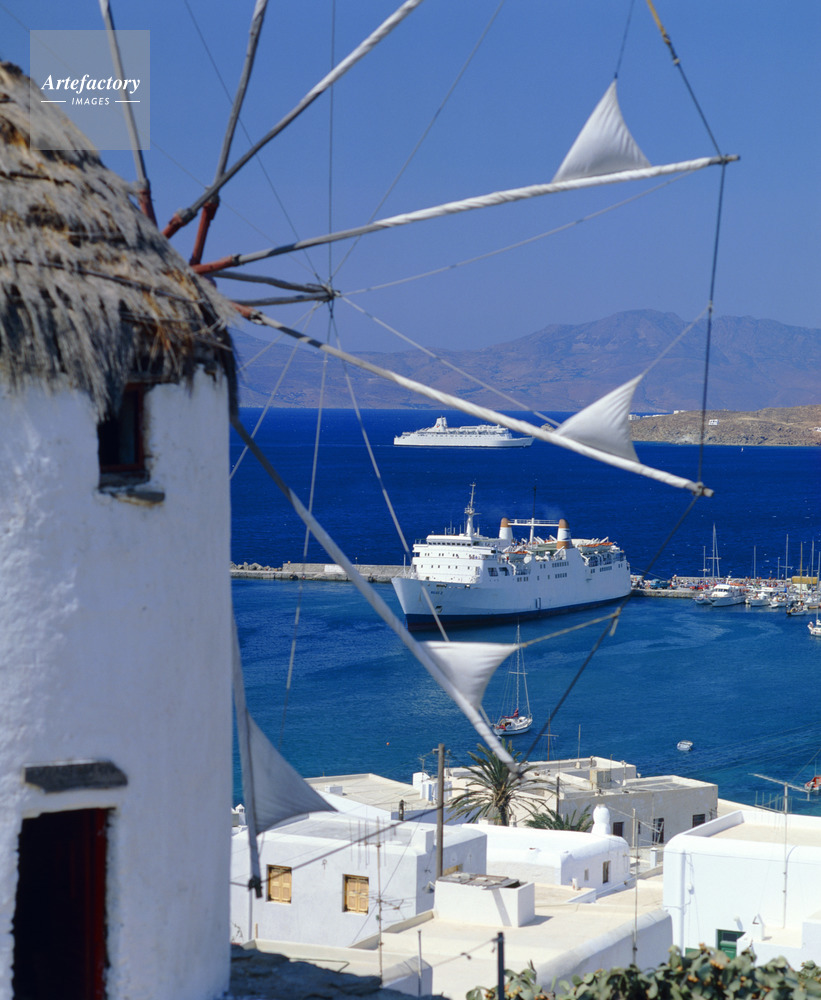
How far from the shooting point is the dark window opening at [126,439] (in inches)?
235

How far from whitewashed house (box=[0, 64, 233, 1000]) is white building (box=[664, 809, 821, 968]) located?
12.3 metres

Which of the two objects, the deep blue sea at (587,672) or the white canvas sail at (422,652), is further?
the deep blue sea at (587,672)

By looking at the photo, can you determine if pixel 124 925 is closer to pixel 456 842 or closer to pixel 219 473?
pixel 219 473

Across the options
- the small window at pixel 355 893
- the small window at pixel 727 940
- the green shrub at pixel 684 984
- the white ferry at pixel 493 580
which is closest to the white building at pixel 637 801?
the small window at pixel 727 940

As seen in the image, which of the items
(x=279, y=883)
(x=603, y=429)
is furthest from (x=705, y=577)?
(x=603, y=429)

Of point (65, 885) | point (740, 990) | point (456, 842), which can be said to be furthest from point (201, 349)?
point (456, 842)

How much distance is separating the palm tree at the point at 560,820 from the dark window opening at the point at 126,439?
22445 millimetres

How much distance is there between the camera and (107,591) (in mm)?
5770

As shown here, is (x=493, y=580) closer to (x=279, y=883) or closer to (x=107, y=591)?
(x=279, y=883)

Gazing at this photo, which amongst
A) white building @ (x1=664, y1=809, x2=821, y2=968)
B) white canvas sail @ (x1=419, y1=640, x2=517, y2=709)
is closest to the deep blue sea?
white building @ (x1=664, y1=809, x2=821, y2=968)

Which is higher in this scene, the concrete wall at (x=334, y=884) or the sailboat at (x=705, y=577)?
the concrete wall at (x=334, y=884)

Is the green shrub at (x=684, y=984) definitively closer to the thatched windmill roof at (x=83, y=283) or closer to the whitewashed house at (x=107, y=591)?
the whitewashed house at (x=107, y=591)

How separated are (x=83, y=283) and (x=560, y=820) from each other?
80.0ft

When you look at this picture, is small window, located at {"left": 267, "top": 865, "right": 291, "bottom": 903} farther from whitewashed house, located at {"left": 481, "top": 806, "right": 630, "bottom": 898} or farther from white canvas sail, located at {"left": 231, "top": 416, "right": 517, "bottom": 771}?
white canvas sail, located at {"left": 231, "top": 416, "right": 517, "bottom": 771}
